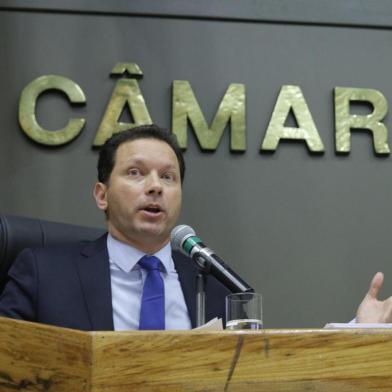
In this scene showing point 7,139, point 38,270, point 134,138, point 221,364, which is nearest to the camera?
point 221,364

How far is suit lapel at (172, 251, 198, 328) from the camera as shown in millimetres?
2025

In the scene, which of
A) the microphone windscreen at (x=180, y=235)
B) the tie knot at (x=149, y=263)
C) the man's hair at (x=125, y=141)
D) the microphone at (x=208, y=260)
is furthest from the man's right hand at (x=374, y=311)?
the man's hair at (x=125, y=141)

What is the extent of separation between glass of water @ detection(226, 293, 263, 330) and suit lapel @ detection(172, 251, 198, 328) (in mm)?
511

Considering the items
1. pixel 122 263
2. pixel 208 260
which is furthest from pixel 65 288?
pixel 208 260

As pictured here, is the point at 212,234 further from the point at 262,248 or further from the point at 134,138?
the point at 134,138

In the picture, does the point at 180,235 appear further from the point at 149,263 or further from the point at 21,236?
the point at 21,236

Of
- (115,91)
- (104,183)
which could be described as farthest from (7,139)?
(104,183)

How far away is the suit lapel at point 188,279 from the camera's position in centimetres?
203

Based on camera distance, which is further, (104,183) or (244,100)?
(244,100)

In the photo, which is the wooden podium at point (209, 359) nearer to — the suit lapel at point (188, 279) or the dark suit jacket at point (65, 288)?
the dark suit jacket at point (65, 288)

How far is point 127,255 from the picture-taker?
81.4 inches

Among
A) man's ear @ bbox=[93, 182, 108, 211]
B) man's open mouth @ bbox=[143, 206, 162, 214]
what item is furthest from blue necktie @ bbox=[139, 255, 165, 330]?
man's ear @ bbox=[93, 182, 108, 211]

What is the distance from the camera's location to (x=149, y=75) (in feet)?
10.6

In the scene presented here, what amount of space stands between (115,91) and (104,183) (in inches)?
40.8
